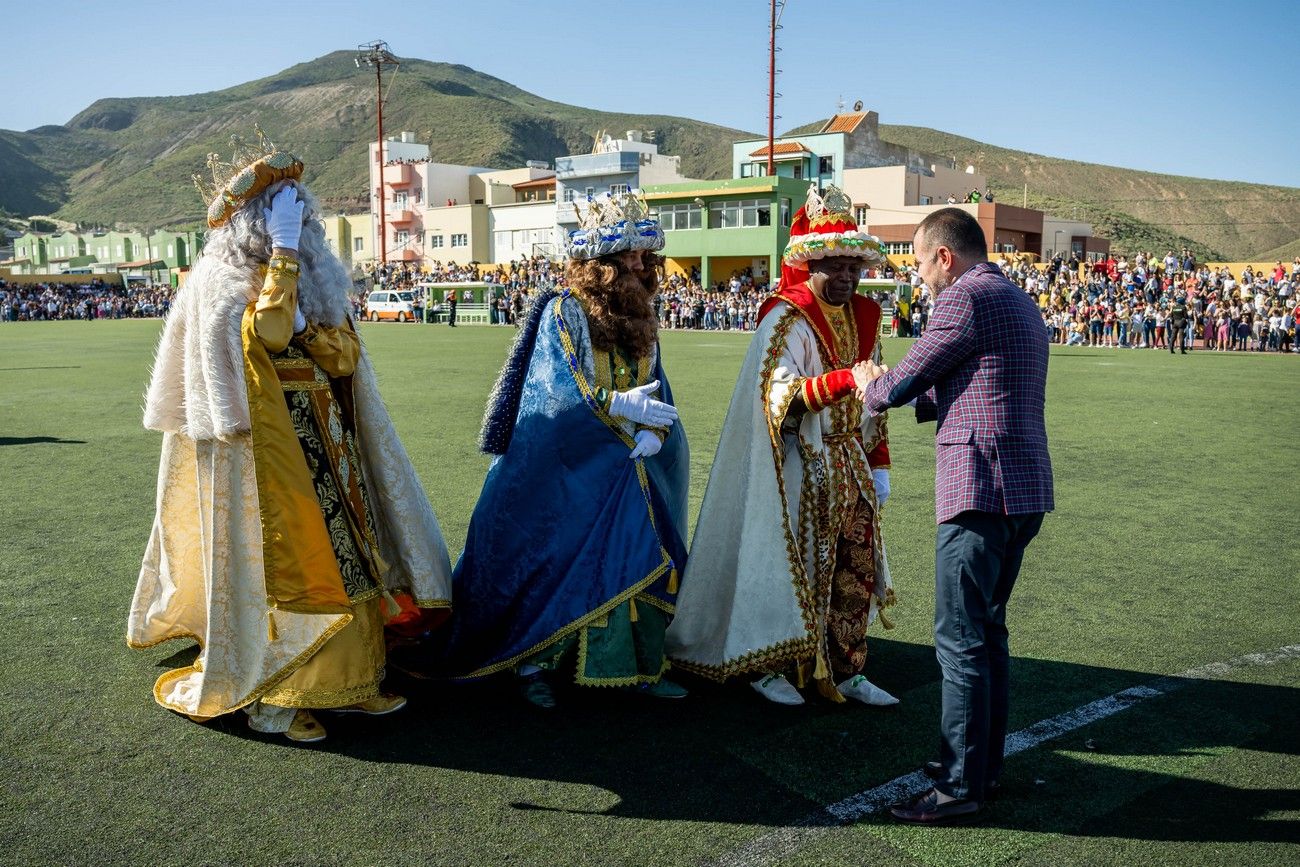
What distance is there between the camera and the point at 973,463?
3184 millimetres

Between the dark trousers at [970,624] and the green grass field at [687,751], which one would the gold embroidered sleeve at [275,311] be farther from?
the dark trousers at [970,624]

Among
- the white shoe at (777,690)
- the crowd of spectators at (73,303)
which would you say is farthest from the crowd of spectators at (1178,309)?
the crowd of spectators at (73,303)

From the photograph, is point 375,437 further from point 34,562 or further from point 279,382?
point 34,562

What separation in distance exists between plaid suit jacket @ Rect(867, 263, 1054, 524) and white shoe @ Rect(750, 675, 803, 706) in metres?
1.38

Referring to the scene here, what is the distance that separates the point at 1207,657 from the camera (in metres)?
4.71

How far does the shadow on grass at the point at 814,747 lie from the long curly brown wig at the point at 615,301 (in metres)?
1.59

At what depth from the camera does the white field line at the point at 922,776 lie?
10.2 feet

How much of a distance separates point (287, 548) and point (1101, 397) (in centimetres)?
1411

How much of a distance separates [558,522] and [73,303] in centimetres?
6834

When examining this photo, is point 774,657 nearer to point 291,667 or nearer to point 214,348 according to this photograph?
point 291,667

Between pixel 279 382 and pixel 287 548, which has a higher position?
pixel 279 382

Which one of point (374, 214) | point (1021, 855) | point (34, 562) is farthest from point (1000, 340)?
point (374, 214)

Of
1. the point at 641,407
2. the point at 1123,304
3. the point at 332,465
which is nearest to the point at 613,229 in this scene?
the point at 641,407

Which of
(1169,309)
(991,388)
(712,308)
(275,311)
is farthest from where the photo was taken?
(712,308)
